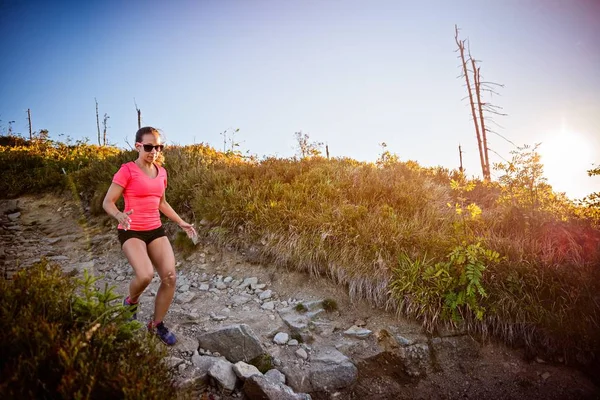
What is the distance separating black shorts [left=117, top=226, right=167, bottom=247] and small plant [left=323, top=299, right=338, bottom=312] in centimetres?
282

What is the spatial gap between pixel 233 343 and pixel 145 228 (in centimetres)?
180

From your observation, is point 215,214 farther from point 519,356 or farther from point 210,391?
point 519,356

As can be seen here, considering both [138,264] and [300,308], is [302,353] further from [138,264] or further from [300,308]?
[138,264]

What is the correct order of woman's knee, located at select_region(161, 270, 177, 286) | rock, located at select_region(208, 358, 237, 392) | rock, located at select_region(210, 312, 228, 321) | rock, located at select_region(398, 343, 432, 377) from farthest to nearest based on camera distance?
rock, located at select_region(210, 312, 228, 321)
rock, located at select_region(398, 343, 432, 377)
woman's knee, located at select_region(161, 270, 177, 286)
rock, located at select_region(208, 358, 237, 392)

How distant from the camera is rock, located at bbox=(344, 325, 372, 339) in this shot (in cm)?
449

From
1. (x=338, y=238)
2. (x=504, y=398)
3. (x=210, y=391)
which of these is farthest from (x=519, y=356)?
(x=210, y=391)

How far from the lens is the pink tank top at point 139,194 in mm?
3521

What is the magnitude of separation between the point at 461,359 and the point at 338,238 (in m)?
2.59

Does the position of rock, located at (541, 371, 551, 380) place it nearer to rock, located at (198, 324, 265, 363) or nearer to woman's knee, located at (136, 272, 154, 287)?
rock, located at (198, 324, 265, 363)

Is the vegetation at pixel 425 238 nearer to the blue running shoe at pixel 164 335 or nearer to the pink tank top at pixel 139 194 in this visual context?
the blue running shoe at pixel 164 335

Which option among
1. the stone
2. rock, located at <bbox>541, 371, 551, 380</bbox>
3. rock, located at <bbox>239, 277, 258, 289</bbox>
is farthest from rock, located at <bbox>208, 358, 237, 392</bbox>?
rock, located at <bbox>541, 371, 551, 380</bbox>

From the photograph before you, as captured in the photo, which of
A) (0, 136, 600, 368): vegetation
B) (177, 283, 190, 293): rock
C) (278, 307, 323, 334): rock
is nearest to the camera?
(0, 136, 600, 368): vegetation

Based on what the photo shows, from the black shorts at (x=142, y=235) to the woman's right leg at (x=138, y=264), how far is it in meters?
0.05

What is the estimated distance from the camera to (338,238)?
222 inches
